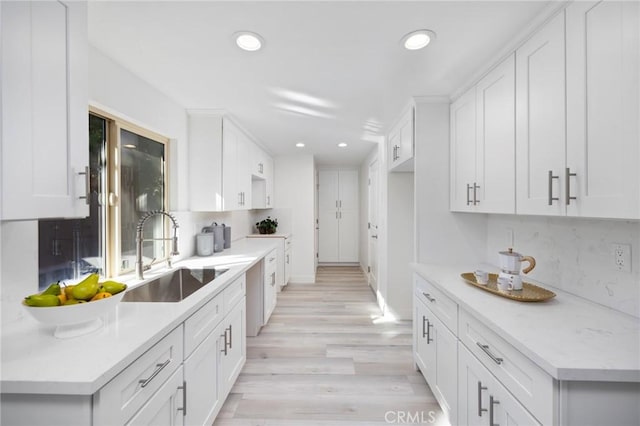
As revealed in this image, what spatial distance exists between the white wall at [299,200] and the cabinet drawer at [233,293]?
2787 millimetres

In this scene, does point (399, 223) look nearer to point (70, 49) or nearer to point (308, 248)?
point (308, 248)

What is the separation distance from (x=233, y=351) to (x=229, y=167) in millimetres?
1784

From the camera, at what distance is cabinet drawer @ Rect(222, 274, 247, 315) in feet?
6.25

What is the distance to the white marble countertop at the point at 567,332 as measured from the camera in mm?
859

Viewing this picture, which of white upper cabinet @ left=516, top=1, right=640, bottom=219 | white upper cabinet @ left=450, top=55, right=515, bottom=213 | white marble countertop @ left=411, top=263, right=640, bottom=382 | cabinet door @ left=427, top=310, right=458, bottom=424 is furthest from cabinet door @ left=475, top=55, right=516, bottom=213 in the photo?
cabinet door @ left=427, top=310, right=458, bottom=424

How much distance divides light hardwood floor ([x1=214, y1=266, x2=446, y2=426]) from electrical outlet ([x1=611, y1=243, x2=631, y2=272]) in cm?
136

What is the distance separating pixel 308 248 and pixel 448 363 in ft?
11.6

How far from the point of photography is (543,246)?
179 centimetres

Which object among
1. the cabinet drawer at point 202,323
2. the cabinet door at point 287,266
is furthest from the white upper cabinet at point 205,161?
the cabinet door at point 287,266

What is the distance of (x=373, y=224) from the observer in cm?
471

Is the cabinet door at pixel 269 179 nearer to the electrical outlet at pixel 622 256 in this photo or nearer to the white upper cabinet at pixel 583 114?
the white upper cabinet at pixel 583 114

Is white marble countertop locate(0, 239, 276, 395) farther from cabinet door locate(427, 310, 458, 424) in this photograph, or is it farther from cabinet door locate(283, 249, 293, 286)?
cabinet door locate(283, 249, 293, 286)

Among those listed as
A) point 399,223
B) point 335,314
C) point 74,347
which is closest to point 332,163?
point 399,223

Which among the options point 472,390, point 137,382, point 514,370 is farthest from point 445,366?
point 137,382
